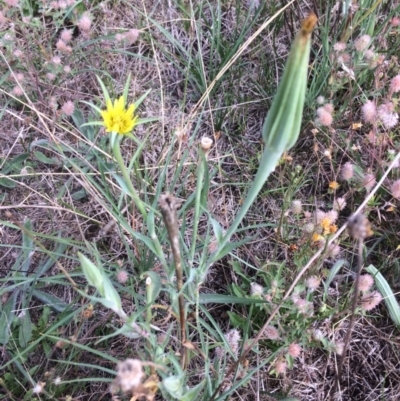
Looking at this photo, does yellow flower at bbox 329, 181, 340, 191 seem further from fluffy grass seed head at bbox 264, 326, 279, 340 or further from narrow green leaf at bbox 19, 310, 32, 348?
narrow green leaf at bbox 19, 310, 32, 348

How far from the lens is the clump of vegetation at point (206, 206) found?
1.46 meters

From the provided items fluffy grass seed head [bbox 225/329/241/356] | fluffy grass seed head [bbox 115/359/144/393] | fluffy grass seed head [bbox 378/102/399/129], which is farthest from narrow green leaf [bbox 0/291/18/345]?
fluffy grass seed head [bbox 378/102/399/129]

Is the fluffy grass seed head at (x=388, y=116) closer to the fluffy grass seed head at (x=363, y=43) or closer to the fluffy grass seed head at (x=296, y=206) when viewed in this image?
the fluffy grass seed head at (x=363, y=43)

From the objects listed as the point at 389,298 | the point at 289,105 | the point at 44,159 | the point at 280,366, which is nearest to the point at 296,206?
the point at 389,298

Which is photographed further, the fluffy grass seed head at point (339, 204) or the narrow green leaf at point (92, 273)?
the fluffy grass seed head at point (339, 204)

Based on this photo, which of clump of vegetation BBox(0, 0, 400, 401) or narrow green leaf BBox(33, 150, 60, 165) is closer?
clump of vegetation BBox(0, 0, 400, 401)

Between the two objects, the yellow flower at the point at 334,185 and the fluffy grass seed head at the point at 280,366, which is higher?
the yellow flower at the point at 334,185

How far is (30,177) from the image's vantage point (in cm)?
192

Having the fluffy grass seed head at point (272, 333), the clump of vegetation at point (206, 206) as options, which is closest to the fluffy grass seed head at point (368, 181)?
the clump of vegetation at point (206, 206)

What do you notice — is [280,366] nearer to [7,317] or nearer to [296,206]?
[296,206]

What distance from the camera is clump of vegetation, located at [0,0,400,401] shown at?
1465 mm

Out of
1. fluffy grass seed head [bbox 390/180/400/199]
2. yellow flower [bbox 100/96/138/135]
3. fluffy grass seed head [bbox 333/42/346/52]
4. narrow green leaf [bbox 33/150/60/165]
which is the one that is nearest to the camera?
yellow flower [bbox 100/96/138/135]

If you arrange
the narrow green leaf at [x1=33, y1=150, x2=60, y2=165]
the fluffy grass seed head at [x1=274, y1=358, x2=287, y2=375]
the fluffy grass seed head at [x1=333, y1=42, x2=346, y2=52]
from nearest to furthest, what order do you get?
the fluffy grass seed head at [x1=274, y1=358, x2=287, y2=375] → the fluffy grass seed head at [x1=333, y1=42, x2=346, y2=52] → the narrow green leaf at [x1=33, y1=150, x2=60, y2=165]

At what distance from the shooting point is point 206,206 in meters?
1.61
